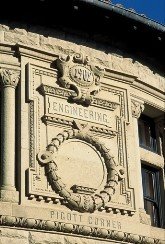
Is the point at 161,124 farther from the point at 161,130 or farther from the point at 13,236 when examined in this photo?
the point at 13,236

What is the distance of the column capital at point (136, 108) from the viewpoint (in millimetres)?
18250

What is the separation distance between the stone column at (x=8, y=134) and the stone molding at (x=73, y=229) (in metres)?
0.54

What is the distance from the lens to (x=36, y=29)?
17.4m

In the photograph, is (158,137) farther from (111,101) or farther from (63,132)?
(63,132)

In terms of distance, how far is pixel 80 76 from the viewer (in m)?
17.3

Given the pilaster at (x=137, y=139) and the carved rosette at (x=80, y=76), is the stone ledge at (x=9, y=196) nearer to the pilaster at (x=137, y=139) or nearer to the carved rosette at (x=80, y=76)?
the carved rosette at (x=80, y=76)

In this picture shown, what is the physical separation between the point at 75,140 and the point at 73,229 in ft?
7.20

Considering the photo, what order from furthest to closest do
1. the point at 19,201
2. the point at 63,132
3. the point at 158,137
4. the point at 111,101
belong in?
the point at 158,137 → the point at 111,101 → the point at 63,132 → the point at 19,201

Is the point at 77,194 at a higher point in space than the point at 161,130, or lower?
lower

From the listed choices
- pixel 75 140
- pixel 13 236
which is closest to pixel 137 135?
pixel 75 140

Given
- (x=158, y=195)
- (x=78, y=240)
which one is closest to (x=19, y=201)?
(x=78, y=240)

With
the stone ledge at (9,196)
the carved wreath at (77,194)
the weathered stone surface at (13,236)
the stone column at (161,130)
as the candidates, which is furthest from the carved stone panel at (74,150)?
the stone column at (161,130)

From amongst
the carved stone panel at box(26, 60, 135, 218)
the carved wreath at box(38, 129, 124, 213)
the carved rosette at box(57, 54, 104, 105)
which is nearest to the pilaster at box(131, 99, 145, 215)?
the carved stone panel at box(26, 60, 135, 218)

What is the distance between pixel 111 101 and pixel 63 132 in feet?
5.71
